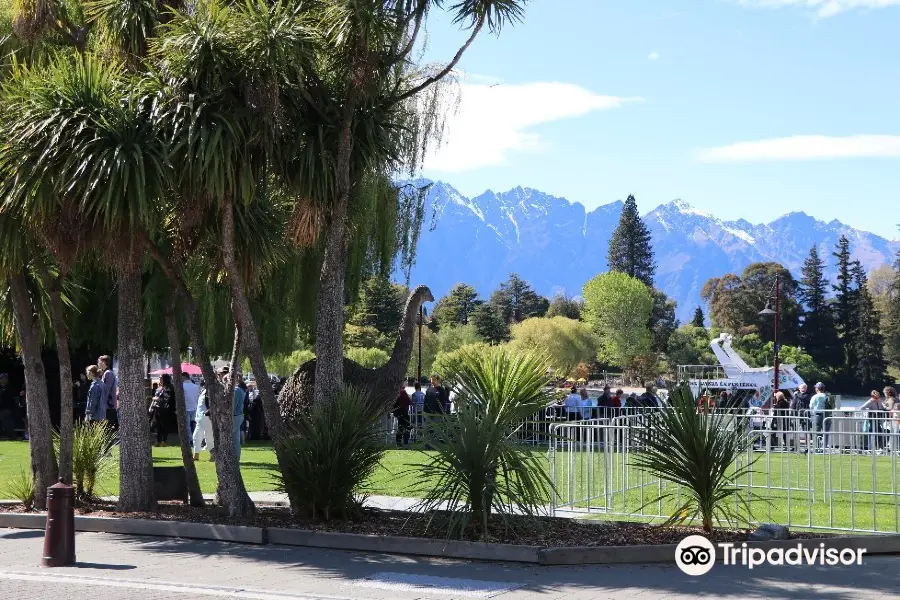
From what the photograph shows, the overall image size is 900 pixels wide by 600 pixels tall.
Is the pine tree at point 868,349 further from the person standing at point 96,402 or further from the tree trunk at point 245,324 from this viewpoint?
the tree trunk at point 245,324

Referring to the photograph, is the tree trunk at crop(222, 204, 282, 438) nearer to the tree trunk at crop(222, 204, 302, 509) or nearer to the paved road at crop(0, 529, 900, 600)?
the tree trunk at crop(222, 204, 302, 509)

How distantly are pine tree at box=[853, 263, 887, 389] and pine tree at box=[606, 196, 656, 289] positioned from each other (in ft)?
94.1

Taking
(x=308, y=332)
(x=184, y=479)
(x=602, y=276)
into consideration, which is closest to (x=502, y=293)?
(x=602, y=276)

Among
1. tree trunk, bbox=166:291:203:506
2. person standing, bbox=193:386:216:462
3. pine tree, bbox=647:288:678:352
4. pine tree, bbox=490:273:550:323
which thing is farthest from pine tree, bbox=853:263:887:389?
tree trunk, bbox=166:291:203:506

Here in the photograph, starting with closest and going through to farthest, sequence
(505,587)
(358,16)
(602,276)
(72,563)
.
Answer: (505,587), (72,563), (358,16), (602,276)

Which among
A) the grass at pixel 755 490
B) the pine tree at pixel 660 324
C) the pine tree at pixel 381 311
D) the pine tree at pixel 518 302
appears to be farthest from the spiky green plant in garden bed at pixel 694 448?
the pine tree at pixel 518 302

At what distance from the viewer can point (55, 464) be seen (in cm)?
1272

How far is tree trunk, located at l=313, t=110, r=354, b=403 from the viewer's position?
11.5 m

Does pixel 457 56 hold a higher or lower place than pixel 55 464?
higher

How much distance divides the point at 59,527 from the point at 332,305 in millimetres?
3833

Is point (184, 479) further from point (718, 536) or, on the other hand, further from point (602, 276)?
point (602, 276)

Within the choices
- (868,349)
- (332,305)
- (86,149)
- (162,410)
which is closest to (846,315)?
(868,349)

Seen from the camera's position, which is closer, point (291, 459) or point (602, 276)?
point (291, 459)

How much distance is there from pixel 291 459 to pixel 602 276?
9461 centimetres
